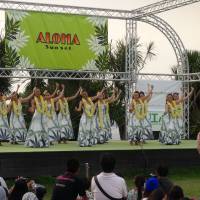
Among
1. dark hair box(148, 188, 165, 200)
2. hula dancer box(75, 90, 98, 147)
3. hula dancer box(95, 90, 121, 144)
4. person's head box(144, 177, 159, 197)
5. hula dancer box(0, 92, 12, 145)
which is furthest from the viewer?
hula dancer box(95, 90, 121, 144)

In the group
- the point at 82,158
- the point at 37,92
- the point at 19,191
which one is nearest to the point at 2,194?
the point at 19,191

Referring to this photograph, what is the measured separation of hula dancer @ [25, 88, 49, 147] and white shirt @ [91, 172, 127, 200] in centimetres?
624

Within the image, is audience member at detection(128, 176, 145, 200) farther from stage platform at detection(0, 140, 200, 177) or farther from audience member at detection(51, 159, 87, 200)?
stage platform at detection(0, 140, 200, 177)

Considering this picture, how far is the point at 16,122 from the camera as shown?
11203 mm

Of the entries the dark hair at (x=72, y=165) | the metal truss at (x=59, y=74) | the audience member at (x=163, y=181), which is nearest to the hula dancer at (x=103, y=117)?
the metal truss at (x=59, y=74)

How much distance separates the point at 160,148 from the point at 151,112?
3919mm

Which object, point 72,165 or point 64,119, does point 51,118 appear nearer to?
point 64,119

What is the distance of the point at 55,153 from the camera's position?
8.90 m

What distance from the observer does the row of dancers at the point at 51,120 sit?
1016cm

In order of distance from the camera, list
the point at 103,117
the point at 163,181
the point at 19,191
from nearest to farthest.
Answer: the point at 163,181 < the point at 19,191 < the point at 103,117

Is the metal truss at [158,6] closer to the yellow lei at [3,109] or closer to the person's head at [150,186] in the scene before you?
the yellow lei at [3,109]

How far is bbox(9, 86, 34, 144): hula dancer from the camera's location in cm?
1107

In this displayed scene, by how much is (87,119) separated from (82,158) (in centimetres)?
180

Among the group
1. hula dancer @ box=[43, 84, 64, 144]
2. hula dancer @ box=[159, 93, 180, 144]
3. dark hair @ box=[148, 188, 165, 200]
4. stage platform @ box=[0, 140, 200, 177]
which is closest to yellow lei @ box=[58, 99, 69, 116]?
hula dancer @ box=[43, 84, 64, 144]
